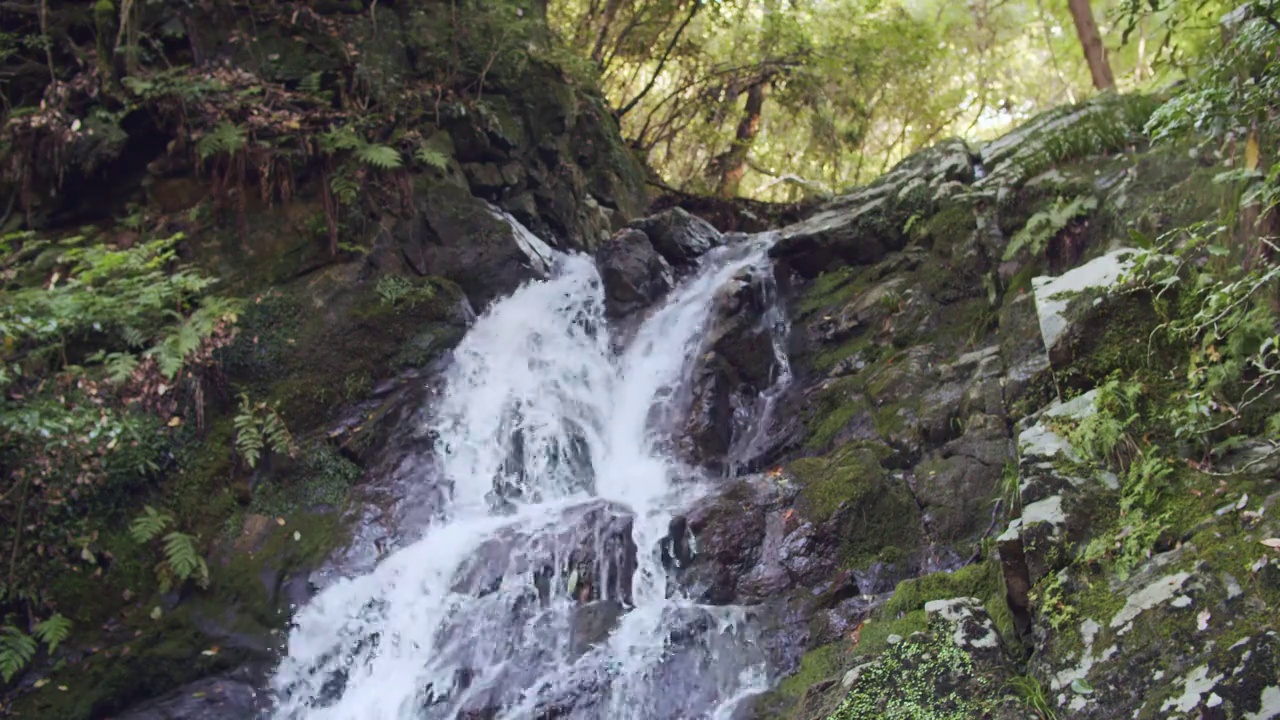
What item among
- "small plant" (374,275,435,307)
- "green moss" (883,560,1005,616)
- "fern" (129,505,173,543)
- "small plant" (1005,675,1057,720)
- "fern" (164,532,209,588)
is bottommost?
"small plant" (1005,675,1057,720)

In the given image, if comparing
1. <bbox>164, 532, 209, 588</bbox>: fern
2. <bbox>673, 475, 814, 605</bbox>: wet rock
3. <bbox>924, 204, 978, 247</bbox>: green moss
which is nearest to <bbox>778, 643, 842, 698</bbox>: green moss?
<bbox>673, 475, 814, 605</bbox>: wet rock

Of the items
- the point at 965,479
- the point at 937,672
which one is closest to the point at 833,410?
the point at 965,479

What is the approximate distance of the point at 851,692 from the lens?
165 inches

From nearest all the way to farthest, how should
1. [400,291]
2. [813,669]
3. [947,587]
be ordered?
1. [947,587]
2. [813,669]
3. [400,291]

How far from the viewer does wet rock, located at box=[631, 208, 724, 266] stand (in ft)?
37.6

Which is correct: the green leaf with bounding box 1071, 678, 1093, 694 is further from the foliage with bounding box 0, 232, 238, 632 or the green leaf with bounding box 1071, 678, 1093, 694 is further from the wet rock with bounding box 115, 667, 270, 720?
the foliage with bounding box 0, 232, 238, 632

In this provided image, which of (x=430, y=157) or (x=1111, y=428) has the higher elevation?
(x=430, y=157)

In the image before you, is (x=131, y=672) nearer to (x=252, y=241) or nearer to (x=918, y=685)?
(x=252, y=241)

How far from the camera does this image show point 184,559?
6.62 m

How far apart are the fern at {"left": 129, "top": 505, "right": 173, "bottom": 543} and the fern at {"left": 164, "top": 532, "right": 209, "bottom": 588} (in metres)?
0.14

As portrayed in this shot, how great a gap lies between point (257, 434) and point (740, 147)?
38.3 feet

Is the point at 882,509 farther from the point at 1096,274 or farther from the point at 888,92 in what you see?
the point at 888,92

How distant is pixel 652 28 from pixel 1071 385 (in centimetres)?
1167

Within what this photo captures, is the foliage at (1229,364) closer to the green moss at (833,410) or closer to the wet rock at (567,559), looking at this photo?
the green moss at (833,410)
